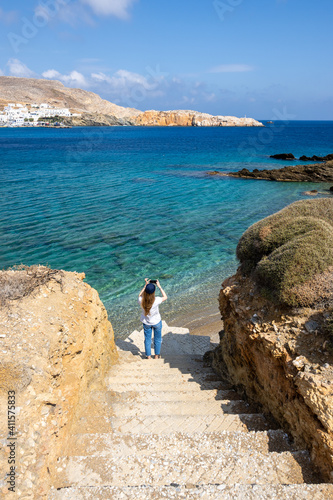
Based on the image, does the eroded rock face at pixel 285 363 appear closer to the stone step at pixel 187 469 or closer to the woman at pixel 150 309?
the stone step at pixel 187 469

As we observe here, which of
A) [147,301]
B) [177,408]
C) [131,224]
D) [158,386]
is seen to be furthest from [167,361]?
[131,224]

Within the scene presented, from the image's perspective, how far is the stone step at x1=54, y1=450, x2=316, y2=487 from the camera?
13.0 ft

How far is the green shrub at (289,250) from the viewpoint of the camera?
19.7 feet

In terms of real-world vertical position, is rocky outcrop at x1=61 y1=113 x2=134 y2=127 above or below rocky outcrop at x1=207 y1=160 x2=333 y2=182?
above

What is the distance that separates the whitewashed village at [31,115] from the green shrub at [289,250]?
186046 mm

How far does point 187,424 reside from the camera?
207 inches

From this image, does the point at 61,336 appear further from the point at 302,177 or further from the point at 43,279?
the point at 302,177

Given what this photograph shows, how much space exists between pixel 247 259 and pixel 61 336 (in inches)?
184

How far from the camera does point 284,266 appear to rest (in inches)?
247

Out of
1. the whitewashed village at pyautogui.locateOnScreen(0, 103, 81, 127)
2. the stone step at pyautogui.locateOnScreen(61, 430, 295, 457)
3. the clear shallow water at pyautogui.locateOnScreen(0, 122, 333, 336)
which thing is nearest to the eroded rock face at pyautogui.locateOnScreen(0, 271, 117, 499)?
the stone step at pyautogui.locateOnScreen(61, 430, 295, 457)

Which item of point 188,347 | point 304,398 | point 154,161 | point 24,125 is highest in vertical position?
point 24,125

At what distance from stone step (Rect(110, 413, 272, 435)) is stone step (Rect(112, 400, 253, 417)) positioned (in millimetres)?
269

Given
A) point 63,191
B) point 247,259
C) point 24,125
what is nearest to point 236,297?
point 247,259

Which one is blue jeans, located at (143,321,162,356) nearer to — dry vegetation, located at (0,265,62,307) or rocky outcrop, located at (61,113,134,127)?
dry vegetation, located at (0,265,62,307)
